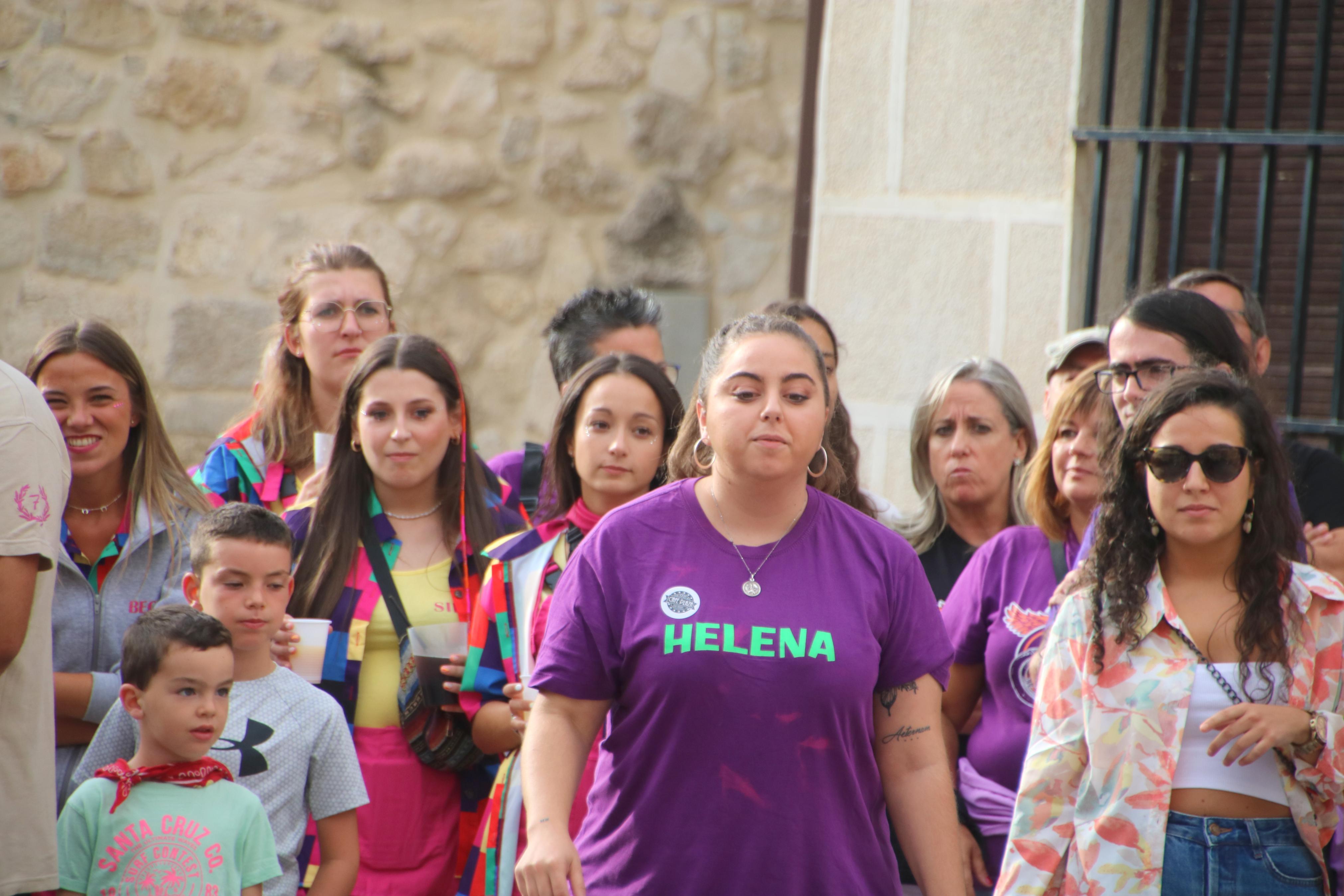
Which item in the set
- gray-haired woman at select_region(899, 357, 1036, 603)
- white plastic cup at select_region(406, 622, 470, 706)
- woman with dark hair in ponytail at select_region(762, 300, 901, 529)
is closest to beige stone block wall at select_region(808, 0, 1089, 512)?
woman with dark hair in ponytail at select_region(762, 300, 901, 529)

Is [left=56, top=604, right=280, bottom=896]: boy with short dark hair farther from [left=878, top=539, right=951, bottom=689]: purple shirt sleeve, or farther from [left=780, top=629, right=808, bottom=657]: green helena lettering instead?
[left=878, top=539, right=951, bottom=689]: purple shirt sleeve

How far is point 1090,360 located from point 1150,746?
154cm

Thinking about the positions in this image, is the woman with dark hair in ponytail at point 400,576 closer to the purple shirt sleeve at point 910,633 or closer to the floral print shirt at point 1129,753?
the purple shirt sleeve at point 910,633

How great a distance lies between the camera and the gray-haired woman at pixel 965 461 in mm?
3828

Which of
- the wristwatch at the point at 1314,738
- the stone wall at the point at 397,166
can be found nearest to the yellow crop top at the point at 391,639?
the wristwatch at the point at 1314,738

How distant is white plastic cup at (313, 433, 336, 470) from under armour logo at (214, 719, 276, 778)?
918 mm

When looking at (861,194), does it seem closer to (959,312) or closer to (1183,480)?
(959,312)

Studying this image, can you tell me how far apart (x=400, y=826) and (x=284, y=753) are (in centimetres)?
44

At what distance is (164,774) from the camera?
2.73 meters

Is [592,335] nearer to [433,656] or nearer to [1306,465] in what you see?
[433,656]

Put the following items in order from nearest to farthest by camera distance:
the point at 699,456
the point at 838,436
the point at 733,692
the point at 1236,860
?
the point at 733,692
the point at 1236,860
the point at 699,456
the point at 838,436

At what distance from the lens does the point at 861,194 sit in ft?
15.8

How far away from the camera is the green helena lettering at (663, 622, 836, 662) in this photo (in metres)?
2.36

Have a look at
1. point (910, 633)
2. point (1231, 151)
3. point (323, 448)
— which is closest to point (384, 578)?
point (323, 448)
